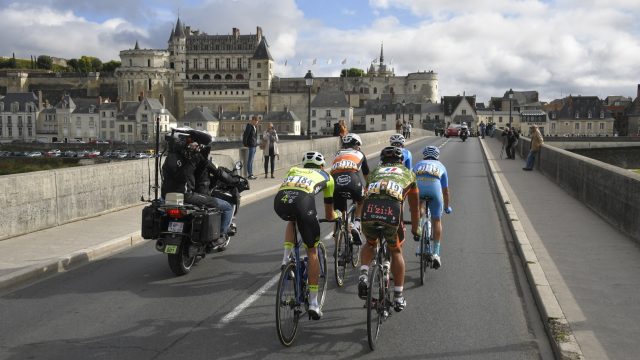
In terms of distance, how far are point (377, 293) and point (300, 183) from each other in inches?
52.8

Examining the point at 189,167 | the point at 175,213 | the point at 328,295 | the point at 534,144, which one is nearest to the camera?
the point at 328,295

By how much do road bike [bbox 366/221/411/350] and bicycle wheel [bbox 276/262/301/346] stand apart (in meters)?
0.71

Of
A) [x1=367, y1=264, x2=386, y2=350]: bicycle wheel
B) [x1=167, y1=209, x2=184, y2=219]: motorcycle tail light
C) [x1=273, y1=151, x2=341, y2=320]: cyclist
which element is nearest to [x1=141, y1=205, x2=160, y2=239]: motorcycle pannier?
[x1=167, y1=209, x2=184, y2=219]: motorcycle tail light

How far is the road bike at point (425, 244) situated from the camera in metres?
8.45

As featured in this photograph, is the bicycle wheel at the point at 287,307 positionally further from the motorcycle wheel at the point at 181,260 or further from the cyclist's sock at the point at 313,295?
the motorcycle wheel at the point at 181,260

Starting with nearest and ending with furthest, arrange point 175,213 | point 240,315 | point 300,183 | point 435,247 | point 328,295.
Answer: point 300,183 < point 240,315 < point 328,295 < point 175,213 < point 435,247

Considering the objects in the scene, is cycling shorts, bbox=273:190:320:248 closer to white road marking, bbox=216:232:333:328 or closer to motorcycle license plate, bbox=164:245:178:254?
white road marking, bbox=216:232:333:328

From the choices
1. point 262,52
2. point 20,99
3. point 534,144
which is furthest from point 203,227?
point 262,52

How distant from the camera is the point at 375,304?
6.01 meters

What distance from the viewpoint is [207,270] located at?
30.2 ft

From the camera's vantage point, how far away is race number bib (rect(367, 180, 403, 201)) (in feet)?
20.8

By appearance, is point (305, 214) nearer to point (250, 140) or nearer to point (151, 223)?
point (151, 223)

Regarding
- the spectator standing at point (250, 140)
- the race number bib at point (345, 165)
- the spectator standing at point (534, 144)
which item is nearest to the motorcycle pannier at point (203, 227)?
the race number bib at point (345, 165)

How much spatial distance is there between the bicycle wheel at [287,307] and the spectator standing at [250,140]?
14.4 metres
